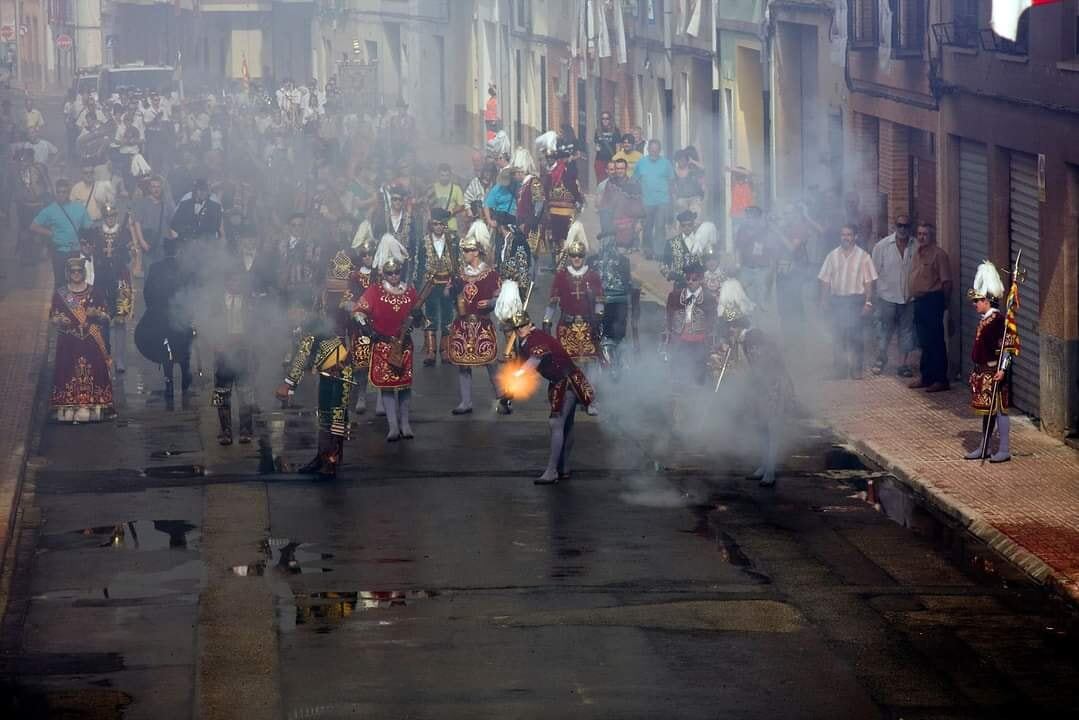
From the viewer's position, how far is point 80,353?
1877 centimetres

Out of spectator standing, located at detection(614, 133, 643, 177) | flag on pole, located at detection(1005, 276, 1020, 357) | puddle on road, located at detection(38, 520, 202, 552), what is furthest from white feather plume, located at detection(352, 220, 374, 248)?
spectator standing, located at detection(614, 133, 643, 177)

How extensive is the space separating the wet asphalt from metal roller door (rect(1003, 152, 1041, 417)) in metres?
2.23

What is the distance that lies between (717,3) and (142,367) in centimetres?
1370

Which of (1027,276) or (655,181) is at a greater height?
(655,181)

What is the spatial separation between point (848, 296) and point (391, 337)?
5.23 m

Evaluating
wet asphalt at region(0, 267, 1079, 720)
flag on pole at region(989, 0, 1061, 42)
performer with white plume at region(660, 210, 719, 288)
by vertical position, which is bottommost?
wet asphalt at region(0, 267, 1079, 720)

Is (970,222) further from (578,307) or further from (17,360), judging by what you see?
(17,360)

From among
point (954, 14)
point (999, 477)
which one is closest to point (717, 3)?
point (954, 14)

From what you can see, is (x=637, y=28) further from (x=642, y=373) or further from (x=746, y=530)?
(x=746, y=530)

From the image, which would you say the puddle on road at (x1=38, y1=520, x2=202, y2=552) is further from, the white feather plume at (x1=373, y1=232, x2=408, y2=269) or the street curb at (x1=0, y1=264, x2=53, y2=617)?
the white feather plume at (x1=373, y1=232, x2=408, y2=269)

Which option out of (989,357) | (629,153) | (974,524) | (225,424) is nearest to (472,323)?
(225,424)

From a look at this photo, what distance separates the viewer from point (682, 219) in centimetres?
2211

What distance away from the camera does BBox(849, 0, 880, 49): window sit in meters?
24.8

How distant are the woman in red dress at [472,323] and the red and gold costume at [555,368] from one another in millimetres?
2980
